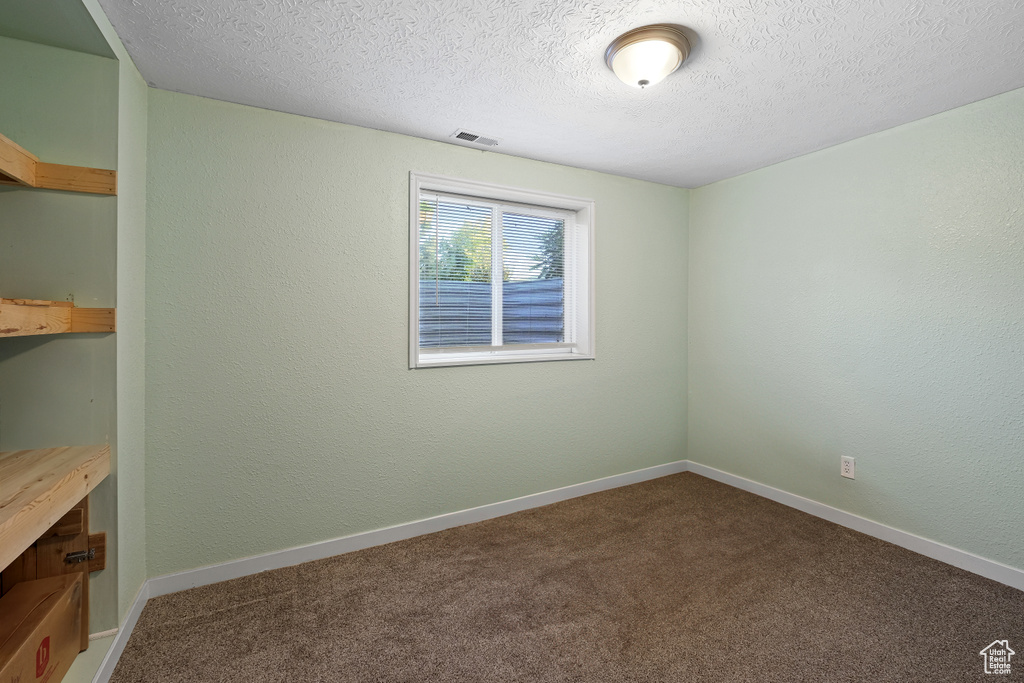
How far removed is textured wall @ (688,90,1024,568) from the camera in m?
2.10

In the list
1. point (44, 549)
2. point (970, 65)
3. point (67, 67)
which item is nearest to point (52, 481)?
point (44, 549)

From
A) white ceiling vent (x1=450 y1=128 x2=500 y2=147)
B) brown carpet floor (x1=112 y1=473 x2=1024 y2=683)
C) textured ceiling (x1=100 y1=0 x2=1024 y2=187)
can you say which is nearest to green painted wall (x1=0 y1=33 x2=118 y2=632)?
textured ceiling (x1=100 y1=0 x2=1024 y2=187)

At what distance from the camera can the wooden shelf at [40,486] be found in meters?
1.06

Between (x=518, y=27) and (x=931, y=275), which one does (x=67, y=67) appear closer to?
(x=518, y=27)

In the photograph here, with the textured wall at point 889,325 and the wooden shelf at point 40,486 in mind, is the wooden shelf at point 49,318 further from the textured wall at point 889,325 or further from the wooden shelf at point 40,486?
the textured wall at point 889,325

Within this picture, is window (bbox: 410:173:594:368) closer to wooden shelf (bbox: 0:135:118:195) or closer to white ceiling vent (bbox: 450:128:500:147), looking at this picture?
white ceiling vent (bbox: 450:128:500:147)

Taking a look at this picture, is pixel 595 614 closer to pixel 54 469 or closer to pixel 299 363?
pixel 299 363

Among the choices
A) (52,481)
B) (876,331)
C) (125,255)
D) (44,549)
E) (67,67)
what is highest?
(67,67)

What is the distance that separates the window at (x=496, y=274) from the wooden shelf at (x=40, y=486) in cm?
140

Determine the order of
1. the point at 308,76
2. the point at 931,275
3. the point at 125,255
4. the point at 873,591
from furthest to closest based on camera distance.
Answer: the point at 931,275 < the point at 873,591 < the point at 308,76 < the point at 125,255

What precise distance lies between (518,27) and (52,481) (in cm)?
205

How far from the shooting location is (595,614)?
188 centimetres

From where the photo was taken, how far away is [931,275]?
2.30 metres

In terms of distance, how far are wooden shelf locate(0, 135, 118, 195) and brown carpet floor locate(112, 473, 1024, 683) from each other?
1680mm
